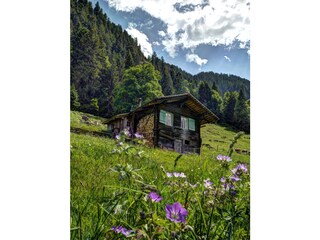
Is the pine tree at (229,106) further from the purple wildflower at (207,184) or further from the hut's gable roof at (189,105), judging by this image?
the purple wildflower at (207,184)

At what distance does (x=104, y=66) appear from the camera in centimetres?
219

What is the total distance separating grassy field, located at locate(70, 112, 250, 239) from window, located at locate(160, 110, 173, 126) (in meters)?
0.17

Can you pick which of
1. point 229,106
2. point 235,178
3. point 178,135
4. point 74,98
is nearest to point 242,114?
point 229,106

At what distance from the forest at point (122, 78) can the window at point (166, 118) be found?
0.11 meters

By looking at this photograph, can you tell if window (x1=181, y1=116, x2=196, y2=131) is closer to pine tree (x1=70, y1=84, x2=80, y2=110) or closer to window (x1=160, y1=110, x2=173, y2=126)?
window (x1=160, y1=110, x2=173, y2=126)

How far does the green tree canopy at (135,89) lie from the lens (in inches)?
83.7

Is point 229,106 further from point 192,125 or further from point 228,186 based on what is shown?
point 228,186

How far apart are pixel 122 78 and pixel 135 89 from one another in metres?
0.10

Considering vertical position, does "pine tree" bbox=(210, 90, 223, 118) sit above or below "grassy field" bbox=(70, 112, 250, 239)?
above

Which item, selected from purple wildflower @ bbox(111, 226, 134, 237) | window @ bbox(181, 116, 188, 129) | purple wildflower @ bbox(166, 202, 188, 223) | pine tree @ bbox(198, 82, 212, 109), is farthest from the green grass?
purple wildflower @ bbox(166, 202, 188, 223)

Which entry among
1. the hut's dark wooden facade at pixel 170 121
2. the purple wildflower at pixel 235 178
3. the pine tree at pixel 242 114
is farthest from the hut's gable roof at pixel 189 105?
the purple wildflower at pixel 235 178

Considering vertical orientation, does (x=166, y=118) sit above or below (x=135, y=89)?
below

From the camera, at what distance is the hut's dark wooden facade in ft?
6.96
